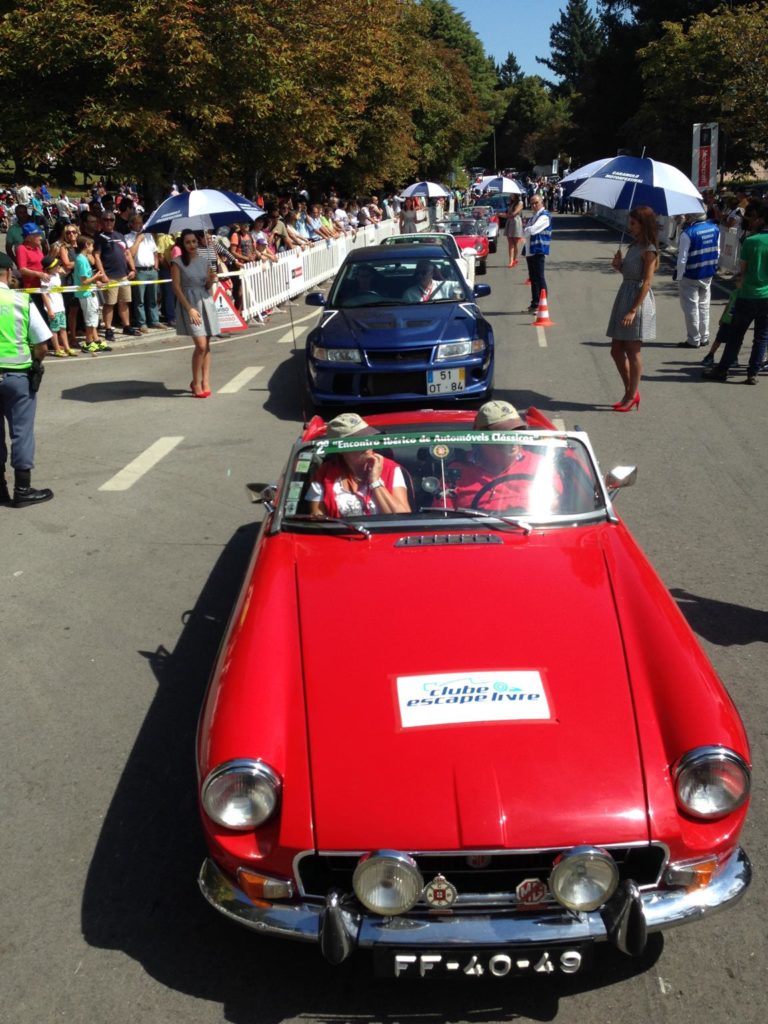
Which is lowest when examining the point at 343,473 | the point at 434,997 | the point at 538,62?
the point at 434,997

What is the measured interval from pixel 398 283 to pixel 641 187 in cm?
313

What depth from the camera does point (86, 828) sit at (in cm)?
405

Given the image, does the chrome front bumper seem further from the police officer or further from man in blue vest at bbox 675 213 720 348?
man in blue vest at bbox 675 213 720 348

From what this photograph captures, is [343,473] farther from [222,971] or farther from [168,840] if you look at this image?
[222,971]

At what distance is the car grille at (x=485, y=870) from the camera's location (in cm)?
300

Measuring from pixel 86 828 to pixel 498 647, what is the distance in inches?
71.7

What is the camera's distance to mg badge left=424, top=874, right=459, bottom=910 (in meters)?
2.96

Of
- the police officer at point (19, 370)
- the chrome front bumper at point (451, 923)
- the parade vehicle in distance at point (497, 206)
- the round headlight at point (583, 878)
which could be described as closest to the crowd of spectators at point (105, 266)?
the police officer at point (19, 370)

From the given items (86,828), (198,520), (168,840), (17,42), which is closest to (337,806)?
(168,840)

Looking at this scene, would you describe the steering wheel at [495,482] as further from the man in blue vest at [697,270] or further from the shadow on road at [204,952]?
the man in blue vest at [697,270]

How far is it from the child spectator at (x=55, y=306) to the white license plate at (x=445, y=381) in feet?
19.1

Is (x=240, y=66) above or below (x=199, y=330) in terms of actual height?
above

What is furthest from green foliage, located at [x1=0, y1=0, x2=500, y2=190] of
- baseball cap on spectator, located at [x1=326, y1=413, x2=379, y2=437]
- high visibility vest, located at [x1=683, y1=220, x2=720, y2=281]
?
baseball cap on spectator, located at [x1=326, y1=413, x2=379, y2=437]

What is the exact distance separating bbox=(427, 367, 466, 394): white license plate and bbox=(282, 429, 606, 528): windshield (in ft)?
16.2
